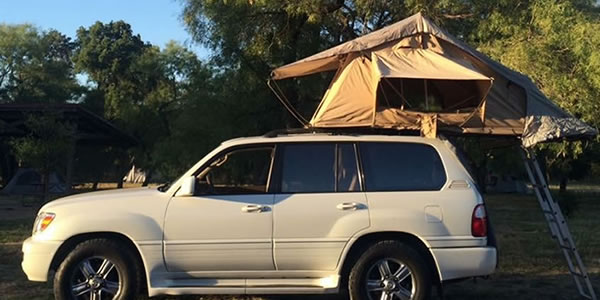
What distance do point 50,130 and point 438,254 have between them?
57.9 ft

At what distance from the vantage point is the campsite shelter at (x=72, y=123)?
874 inches

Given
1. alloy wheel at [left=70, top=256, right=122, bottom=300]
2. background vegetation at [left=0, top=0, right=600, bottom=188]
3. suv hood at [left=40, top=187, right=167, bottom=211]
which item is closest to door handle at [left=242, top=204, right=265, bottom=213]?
suv hood at [left=40, top=187, right=167, bottom=211]

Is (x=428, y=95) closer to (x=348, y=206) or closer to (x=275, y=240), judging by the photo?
(x=348, y=206)

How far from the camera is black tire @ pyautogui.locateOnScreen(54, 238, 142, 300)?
21.2 ft

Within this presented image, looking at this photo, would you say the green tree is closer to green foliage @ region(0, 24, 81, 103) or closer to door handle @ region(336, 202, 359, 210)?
door handle @ region(336, 202, 359, 210)

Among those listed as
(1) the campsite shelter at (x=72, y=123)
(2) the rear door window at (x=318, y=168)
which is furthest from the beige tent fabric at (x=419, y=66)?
(1) the campsite shelter at (x=72, y=123)

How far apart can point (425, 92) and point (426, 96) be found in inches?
2.7

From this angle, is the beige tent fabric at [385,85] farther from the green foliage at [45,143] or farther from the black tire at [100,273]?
the green foliage at [45,143]

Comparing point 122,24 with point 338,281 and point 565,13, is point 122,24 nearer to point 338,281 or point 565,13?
point 565,13

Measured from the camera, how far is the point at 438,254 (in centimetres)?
638

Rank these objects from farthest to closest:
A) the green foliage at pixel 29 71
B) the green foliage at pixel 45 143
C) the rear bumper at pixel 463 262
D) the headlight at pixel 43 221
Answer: the green foliage at pixel 29 71 → the green foliage at pixel 45 143 → the headlight at pixel 43 221 → the rear bumper at pixel 463 262

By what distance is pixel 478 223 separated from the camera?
6.41m

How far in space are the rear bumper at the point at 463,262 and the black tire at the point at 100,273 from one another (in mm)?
3059

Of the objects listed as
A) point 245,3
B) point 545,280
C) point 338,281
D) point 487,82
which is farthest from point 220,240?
point 245,3
